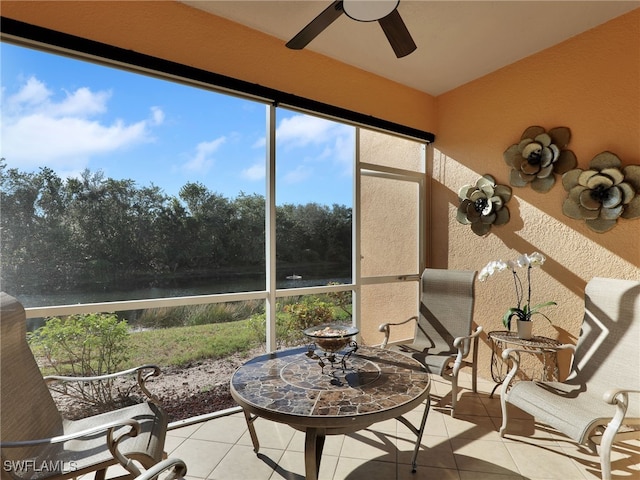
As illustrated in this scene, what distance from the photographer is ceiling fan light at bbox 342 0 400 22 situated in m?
1.85

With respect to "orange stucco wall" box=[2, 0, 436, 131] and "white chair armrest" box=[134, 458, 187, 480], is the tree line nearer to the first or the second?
"orange stucco wall" box=[2, 0, 436, 131]

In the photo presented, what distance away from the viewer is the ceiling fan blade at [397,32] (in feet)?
6.46

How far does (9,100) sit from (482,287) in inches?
161

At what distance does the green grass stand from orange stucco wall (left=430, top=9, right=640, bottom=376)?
242 centimetres

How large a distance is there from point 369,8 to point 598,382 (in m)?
2.77

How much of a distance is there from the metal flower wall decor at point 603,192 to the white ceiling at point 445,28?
1.00 metres

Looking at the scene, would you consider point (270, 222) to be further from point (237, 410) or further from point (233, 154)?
point (237, 410)

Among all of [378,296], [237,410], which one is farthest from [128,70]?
[378,296]

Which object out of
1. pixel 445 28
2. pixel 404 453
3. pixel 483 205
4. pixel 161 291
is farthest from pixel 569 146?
pixel 161 291

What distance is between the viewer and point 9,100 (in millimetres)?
2109

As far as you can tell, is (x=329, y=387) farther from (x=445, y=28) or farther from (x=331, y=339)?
(x=445, y=28)

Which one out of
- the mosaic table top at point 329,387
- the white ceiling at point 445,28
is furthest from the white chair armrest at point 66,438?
the white ceiling at point 445,28

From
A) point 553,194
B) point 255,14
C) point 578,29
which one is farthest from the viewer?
point 553,194

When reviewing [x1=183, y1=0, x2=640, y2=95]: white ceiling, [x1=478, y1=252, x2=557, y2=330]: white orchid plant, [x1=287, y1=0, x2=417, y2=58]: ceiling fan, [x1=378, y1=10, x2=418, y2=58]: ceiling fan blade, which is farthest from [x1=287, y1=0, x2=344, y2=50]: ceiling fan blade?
[x1=478, y1=252, x2=557, y2=330]: white orchid plant
